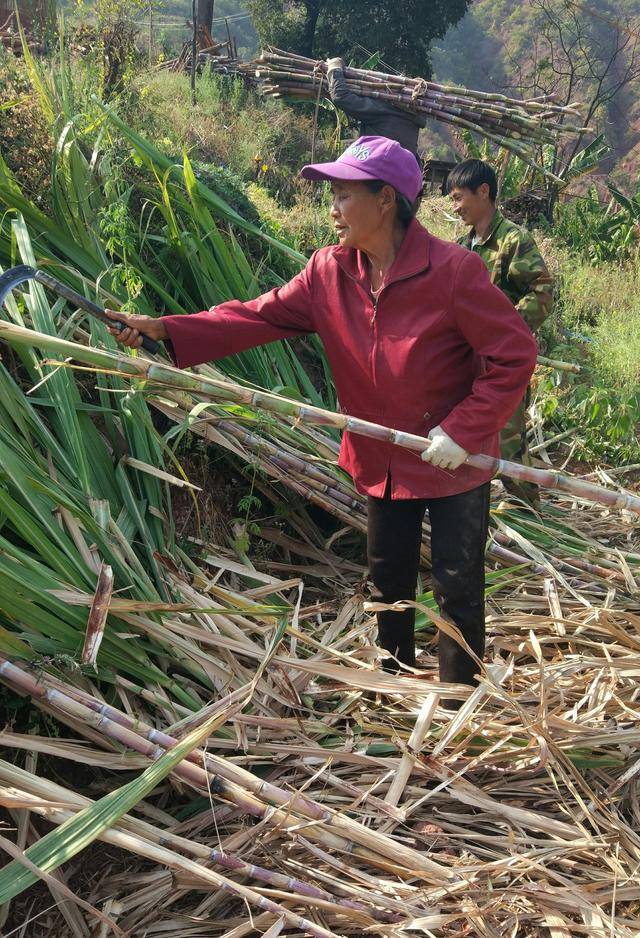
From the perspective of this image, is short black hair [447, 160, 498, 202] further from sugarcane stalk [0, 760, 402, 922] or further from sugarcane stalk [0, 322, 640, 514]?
sugarcane stalk [0, 760, 402, 922]

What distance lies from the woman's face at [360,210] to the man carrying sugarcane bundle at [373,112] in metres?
4.13

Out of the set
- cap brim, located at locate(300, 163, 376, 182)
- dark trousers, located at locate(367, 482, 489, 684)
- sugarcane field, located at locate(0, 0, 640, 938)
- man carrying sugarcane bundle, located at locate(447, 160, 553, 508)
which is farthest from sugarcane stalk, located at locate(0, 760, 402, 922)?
man carrying sugarcane bundle, located at locate(447, 160, 553, 508)

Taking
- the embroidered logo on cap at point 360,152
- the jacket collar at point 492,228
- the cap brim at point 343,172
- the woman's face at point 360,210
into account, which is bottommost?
the jacket collar at point 492,228

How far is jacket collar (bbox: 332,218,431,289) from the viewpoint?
1973mm

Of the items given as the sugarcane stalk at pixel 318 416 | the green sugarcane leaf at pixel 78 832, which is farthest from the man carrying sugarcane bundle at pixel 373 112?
the green sugarcane leaf at pixel 78 832

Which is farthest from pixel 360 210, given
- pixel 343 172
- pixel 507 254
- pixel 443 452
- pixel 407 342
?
pixel 507 254

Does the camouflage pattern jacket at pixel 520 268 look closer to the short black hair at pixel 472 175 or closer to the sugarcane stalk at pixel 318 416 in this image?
the short black hair at pixel 472 175

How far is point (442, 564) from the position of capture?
220 centimetres

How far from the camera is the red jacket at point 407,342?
194 centimetres

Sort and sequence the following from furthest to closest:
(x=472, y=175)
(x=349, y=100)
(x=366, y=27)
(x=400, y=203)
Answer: (x=366, y=27), (x=349, y=100), (x=472, y=175), (x=400, y=203)

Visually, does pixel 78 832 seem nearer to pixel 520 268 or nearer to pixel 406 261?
Result: pixel 406 261

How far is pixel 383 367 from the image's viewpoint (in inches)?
81.4

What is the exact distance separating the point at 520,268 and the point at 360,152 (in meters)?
1.73

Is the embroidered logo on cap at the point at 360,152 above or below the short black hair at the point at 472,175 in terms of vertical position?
above
